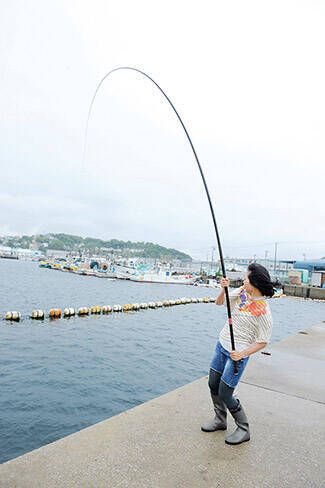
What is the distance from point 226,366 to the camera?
3.06 meters

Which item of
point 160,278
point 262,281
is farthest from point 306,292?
point 262,281

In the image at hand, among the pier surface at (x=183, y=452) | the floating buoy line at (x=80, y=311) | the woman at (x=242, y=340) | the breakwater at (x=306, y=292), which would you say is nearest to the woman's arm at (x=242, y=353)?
the woman at (x=242, y=340)

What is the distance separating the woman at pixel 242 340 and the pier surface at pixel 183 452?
0.19 metres

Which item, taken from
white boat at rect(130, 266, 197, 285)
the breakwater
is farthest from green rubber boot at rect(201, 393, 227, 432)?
white boat at rect(130, 266, 197, 285)

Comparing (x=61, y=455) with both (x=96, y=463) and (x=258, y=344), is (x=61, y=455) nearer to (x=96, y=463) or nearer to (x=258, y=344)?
(x=96, y=463)

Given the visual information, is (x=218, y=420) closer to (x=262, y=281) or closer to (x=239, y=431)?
(x=239, y=431)

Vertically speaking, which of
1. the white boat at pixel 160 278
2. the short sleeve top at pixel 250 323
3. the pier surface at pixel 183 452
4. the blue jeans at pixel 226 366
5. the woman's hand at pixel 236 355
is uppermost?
the short sleeve top at pixel 250 323

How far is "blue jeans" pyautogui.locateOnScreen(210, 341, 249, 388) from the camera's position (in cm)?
297

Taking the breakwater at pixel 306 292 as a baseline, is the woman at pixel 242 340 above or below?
above

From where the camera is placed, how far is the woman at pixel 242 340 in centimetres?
299

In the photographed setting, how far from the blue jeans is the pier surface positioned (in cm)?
62

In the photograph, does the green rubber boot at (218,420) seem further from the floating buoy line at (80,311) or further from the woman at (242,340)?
the floating buoy line at (80,311)

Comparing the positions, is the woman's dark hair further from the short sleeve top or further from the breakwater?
the breakwater

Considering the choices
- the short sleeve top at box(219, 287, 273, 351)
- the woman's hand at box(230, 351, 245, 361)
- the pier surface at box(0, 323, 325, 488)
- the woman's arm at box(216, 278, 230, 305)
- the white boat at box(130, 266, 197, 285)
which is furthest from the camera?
the white boat at box(130, 266, 197, 285)
